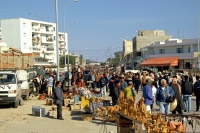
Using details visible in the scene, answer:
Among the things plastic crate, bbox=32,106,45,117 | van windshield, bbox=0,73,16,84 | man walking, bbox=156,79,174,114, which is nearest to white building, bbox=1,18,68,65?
van windshield, bbox=0,73,16,84

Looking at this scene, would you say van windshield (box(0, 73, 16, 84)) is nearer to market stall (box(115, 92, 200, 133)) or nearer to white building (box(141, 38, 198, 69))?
market stall (box(115, 92, 200, 133))

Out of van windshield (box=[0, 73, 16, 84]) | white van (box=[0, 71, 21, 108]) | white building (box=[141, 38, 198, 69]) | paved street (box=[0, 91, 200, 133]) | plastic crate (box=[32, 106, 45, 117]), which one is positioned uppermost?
white building (box=[141, 38, 198, 69])

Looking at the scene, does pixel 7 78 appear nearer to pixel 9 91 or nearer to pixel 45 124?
pixel 9 91

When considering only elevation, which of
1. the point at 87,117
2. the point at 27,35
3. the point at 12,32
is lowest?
the point at 87,117

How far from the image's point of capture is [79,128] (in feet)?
43.5

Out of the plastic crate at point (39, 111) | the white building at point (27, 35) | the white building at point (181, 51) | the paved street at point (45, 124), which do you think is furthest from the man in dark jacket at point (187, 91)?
the white building at point (27, 35)

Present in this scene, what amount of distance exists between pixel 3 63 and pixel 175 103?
92.1 ft

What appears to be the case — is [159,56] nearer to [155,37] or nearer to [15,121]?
[155,37]

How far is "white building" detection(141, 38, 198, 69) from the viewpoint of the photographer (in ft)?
202

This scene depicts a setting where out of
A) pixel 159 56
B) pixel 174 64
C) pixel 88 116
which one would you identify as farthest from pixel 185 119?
pixel 159 56

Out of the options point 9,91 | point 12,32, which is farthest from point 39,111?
point 12,32

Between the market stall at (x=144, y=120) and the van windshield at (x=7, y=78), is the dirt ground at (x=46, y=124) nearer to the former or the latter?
the van windshield at (x=7, y=78)

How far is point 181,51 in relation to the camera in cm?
6469

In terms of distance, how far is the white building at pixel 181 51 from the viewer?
6166cm
